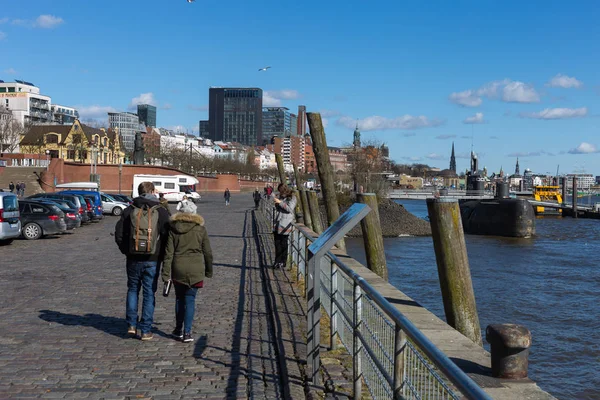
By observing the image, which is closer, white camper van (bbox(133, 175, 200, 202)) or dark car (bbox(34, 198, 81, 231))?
dark car (bbox(34, 198, 81, 231))

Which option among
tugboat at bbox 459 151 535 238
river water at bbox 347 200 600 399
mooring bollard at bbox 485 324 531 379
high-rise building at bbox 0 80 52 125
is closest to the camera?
mooring bollard at bbox 485 324 531 379

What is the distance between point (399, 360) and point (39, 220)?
22.7 metres

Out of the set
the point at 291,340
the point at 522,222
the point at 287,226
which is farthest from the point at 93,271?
the point at 522,222

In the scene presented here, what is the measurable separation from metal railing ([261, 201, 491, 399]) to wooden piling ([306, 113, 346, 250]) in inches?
311

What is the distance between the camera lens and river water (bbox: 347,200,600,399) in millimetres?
14109

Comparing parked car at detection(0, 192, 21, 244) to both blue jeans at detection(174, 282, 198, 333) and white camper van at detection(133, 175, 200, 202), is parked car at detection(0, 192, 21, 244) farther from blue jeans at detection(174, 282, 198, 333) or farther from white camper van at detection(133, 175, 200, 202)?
white camper van at detection(133, 175, 200, 202)

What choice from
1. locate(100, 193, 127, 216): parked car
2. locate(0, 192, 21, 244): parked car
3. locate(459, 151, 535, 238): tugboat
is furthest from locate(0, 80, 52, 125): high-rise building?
locate(0, 192, 21, 244): parked car

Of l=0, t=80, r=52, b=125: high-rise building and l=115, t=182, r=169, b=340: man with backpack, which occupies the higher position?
l=0, t=80, r=52, b=125: high-rise building

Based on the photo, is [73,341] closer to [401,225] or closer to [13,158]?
[401,225]

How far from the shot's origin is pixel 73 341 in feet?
26.9

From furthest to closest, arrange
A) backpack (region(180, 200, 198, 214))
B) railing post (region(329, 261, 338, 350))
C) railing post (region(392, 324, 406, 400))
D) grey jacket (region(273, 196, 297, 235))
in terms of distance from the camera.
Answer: grey jacket (region(273, 196, 297, 235)) < backpack (region(180, 200, 198, 214)) < railing post (region(329, 261, 338, 350)) < railing post (region(392, 324, 406, 400))

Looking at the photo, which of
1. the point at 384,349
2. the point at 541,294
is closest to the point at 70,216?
the point at 541,294

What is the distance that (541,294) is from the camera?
2425 centimetres

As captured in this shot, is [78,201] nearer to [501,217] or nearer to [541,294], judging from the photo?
[541,294]
